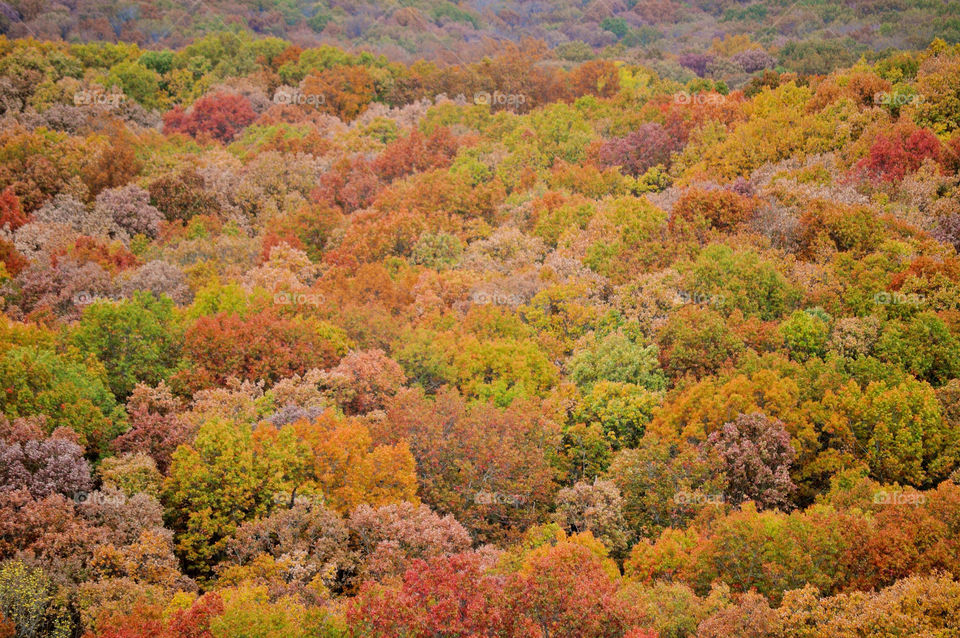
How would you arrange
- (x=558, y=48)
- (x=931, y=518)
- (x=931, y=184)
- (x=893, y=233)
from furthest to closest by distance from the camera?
(x=558, y=48)
(x=931, y=184)
(x=893, y=233)
(x=931, y=518)

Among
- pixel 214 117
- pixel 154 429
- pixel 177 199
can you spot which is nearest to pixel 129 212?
pixel 177 199

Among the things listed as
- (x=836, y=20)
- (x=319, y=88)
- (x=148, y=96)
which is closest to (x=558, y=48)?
(x=836, y=20)

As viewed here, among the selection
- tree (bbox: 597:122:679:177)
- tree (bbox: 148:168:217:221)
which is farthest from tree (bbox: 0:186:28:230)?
tree (bbox: 597:122:679:177)

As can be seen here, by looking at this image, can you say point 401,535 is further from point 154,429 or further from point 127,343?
point 127,343

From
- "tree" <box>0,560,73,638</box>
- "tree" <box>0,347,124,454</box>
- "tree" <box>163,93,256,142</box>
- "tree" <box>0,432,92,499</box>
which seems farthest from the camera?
"tree" <box>163,93,256,142</box>

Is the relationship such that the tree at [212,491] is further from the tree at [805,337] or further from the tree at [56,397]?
the tree at [805,337]

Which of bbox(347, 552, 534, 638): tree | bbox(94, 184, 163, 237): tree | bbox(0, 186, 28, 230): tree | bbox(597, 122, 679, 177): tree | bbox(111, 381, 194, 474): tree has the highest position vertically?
bbox(347, 552, 534, 638): tree

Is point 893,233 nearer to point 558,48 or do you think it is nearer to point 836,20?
point 836,20

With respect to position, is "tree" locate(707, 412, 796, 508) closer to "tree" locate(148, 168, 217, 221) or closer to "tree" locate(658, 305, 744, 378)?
"tree" locate(658, 305, 744, 378)

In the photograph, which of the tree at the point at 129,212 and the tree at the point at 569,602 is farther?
the tree at the point at 129,212

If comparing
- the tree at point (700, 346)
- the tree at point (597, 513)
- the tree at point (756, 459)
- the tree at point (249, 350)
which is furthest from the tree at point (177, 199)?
the tree at point (756, 459)

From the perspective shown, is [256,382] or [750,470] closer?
[750,470]
